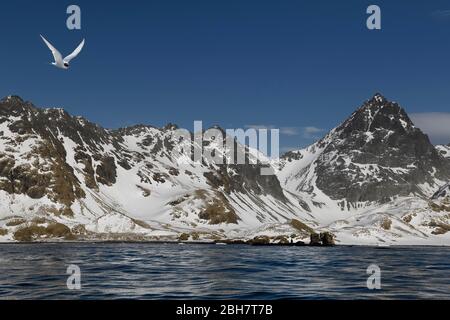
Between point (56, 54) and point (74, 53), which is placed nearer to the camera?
point (56, 54)

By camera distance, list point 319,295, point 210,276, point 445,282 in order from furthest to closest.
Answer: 1. point 210,276
2. point 445,282
3. point 319,295

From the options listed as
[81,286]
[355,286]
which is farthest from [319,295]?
[81,286]
